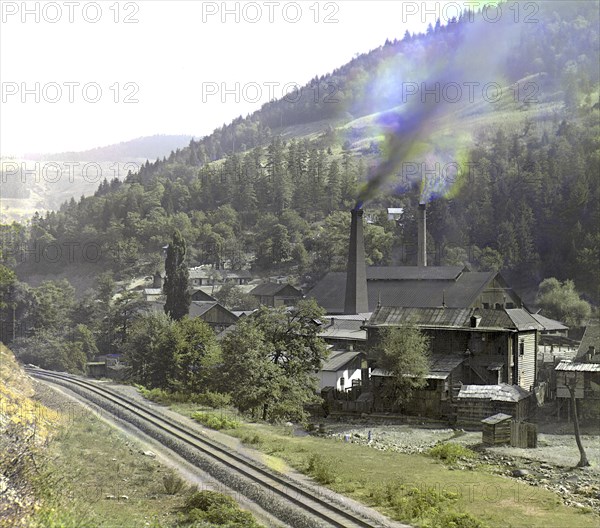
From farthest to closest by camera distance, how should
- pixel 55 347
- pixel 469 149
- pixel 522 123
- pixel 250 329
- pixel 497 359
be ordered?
1. pixel 522 123
2. pixel 469 149
3. pixel 55 347
4. pixel 497 359
5. pixel 250 329

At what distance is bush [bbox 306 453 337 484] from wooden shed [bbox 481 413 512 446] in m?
11.2

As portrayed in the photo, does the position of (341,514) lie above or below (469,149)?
below

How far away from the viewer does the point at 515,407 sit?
3928 centimetres

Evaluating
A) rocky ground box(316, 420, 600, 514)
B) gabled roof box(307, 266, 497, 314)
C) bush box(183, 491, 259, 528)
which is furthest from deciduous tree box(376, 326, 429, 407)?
bush box(183, 491, 259, 528)

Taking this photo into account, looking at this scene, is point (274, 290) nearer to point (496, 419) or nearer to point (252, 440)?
point (496, 419)

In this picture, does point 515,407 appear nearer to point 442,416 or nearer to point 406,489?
point 442,416

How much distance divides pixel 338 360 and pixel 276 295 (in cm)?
4415

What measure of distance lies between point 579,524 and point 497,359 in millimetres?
24182

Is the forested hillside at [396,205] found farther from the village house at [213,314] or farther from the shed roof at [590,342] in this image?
the shed roof at [590,342]

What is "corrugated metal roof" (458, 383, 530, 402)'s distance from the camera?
3972cm

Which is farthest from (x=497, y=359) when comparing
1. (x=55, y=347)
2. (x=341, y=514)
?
(x=55, y=347)

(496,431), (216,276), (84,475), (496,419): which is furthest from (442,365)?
(216,276)

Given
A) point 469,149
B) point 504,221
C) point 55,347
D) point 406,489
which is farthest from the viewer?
point 469,149

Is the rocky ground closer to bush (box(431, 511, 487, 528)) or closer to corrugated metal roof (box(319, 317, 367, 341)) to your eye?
bush (box(431, 511, 487, 528))
